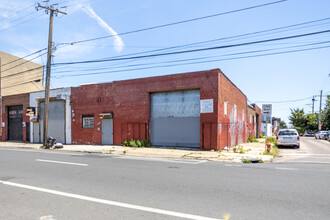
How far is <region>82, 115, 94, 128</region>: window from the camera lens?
68.5ft

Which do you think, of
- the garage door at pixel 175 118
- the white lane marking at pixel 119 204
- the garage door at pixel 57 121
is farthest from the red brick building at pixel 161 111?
the white lane marking at pixel 119 204

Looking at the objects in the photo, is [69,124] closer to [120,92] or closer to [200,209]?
[120,92]

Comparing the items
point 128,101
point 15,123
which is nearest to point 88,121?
point 128,101

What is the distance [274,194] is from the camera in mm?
5379

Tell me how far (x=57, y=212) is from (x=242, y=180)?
478cm

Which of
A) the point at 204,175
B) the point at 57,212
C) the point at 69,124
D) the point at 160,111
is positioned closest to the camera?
the point at 57,212

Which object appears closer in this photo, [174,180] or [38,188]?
[38,188]

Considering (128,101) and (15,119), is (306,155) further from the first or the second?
(15,119)

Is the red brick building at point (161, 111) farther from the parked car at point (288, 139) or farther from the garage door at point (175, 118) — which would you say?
the parked car at point (288, 139)

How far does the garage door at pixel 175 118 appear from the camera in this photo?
16.5m

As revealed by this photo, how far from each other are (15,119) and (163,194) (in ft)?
89.8

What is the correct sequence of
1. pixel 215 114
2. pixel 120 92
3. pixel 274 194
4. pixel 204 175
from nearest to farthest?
1. pixel 274 194
2. pixel 204 175
3. pixel 215 114
4. pixel 120 92

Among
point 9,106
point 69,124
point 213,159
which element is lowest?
Answer: point 213,159

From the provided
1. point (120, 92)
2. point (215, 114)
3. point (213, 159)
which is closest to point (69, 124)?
point (120, 92)
